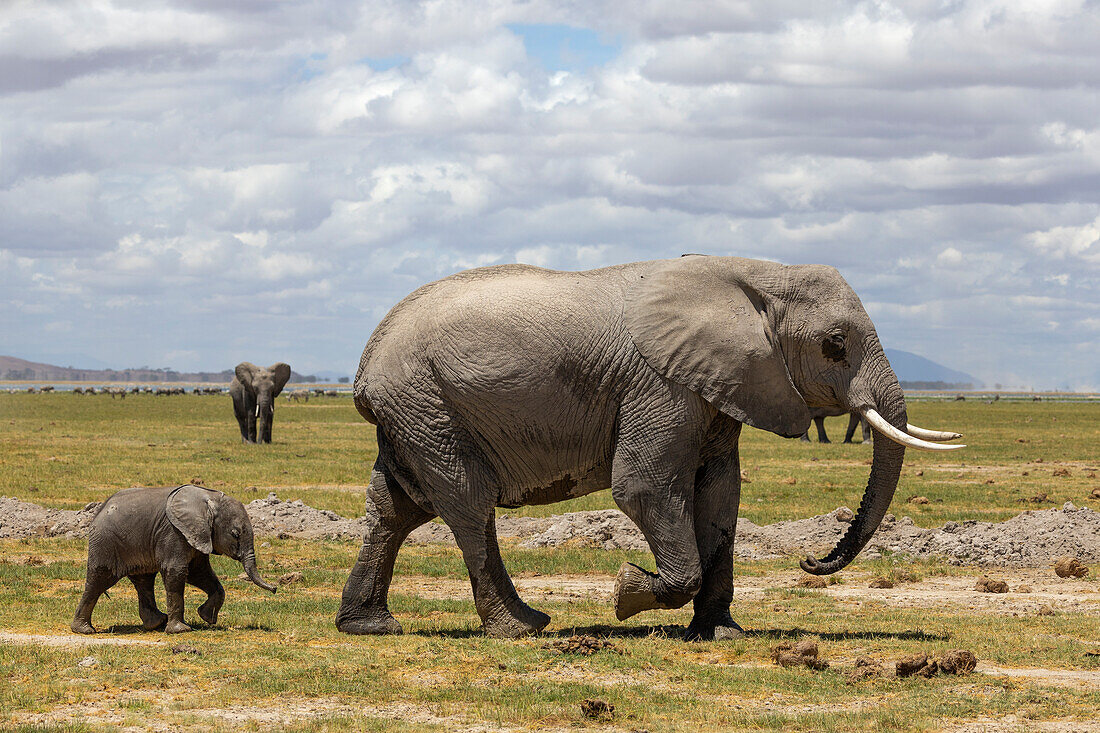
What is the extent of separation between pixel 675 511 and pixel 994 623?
3.87 m

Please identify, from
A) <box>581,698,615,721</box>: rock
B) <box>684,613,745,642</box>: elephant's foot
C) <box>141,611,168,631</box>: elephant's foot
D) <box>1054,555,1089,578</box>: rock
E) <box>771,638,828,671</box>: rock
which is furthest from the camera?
<box>1054,555,1089,578</box>: rock

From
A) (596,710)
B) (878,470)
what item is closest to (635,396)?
(878,470)

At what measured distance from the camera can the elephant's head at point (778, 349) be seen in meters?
11.2

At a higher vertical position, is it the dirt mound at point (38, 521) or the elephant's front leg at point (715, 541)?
the elephant's front leg at point (715, 541)

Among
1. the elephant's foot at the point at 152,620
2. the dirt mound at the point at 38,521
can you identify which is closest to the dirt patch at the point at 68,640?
the elephant's foot at the point at 152,620

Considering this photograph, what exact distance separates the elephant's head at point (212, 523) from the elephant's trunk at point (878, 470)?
516cm

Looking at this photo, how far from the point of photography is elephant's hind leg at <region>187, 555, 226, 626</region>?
12.5m

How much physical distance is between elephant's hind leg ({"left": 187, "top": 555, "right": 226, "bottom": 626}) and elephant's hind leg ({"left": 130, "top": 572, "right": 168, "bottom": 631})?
361mm

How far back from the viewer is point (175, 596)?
12117mm

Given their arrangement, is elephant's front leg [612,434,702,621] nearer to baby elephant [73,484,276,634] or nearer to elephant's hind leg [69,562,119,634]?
baby elephant [73,484,276,634]

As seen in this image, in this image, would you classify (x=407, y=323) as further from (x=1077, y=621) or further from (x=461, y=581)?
(x=1077, y=621)

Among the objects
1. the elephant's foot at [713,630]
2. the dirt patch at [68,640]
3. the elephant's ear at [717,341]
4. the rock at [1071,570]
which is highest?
the elephant's ear at [717,341]

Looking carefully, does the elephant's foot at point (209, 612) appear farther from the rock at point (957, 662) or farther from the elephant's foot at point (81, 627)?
the rock at point (957, 662)

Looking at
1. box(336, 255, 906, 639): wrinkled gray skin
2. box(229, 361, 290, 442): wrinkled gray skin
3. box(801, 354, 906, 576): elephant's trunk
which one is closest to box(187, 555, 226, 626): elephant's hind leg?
box(336, 255, 906, 639): wrinkled gray skin
